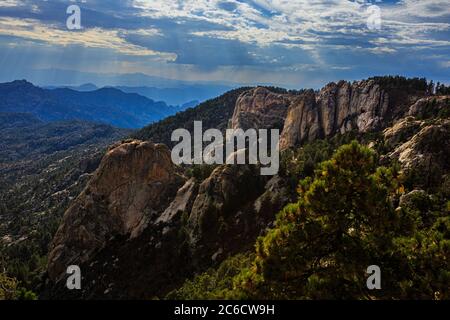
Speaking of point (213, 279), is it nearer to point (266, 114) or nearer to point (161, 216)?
point (161, 216)

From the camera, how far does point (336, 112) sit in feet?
453

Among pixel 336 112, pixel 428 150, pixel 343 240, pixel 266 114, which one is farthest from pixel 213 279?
pixel 266 114

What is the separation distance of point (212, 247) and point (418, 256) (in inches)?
2091

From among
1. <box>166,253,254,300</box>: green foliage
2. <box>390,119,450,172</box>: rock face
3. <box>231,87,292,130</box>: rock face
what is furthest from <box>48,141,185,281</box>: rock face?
<box>231,87,292,130</box>: rock face

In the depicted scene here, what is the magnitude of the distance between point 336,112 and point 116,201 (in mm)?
83550


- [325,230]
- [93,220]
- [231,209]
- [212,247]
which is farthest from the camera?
[93,220]

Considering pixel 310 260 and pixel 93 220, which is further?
pixel 93 220

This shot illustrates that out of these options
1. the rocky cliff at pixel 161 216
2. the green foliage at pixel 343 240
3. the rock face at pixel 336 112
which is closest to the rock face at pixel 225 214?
the rocky cliff at pixel 161 216

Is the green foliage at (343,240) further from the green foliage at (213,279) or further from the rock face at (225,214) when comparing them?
the rock face at (225,214)

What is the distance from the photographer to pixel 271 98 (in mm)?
198375

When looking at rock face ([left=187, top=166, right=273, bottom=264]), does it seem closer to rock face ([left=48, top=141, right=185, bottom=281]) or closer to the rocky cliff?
the rocky cliff

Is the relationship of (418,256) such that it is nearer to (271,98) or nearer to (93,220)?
(93,220)

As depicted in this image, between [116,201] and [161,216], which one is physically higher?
[116,201]
